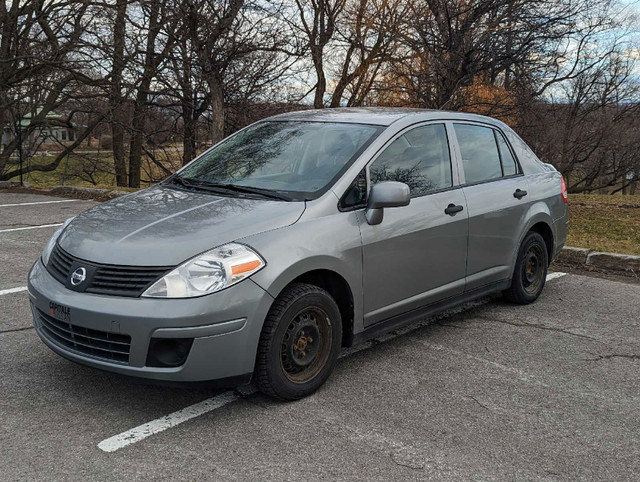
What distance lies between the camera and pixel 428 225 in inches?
175

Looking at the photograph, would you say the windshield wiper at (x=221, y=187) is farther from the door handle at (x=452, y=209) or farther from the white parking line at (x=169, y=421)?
the door handle at (x=452, y=209)

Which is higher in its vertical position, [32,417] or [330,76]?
[330,76]

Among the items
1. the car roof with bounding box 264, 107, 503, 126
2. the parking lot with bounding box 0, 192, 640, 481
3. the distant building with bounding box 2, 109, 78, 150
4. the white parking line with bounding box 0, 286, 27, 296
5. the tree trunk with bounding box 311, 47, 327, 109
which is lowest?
the parking lot with bounding box 0, 192, 640, 481

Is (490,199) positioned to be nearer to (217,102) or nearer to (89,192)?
(217,102)

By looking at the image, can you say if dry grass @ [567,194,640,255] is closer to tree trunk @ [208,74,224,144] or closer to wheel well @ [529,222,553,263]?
wheel well @ [529,222,553,263]

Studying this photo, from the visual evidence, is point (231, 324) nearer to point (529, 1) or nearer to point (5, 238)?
point (5, 238)

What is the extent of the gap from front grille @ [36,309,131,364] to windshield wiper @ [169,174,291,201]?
1.28m

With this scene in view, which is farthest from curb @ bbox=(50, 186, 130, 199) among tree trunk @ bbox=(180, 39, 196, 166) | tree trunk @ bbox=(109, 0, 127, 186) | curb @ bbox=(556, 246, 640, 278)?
curb @ bbox=(556, 246, 640, 278)

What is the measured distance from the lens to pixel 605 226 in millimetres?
9727

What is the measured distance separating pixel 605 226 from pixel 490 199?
5498 mm

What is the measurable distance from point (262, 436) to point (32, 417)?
47.7 inches

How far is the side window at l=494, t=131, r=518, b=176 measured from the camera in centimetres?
547

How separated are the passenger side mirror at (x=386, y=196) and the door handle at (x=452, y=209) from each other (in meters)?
0.70

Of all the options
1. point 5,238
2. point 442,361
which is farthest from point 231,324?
point 5,238
